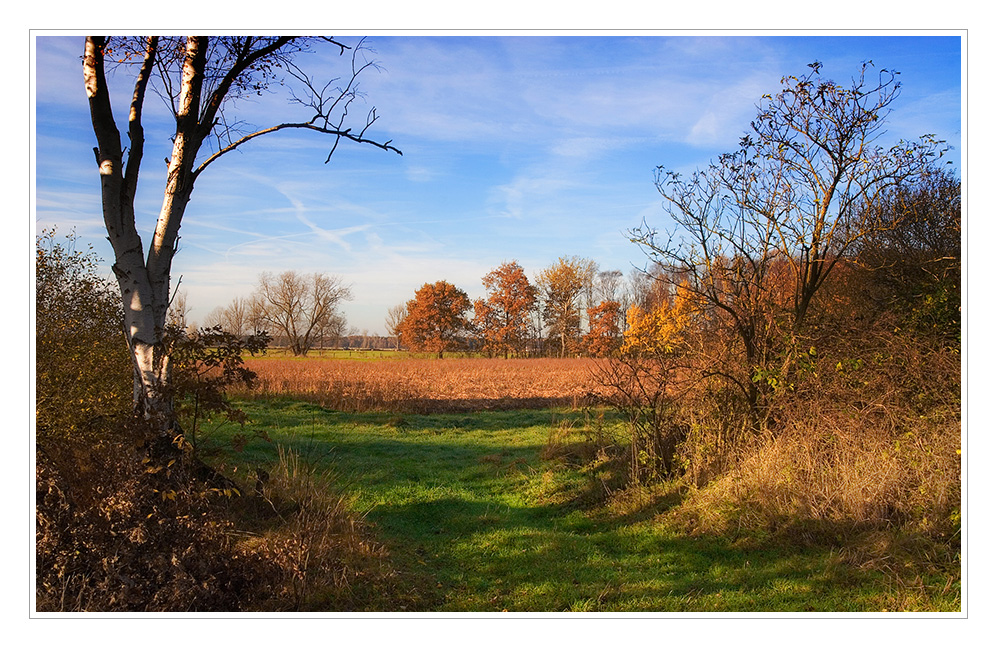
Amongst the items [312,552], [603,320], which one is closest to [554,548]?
[312,552]

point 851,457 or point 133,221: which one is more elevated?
point 133,221

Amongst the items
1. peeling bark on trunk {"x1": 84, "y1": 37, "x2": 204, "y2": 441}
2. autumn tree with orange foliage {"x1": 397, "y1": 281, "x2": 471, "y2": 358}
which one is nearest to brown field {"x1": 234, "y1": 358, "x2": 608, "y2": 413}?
peeling bark on trunk {"x1": 84, "y1": 37, "x2": 204, "y2": 441}

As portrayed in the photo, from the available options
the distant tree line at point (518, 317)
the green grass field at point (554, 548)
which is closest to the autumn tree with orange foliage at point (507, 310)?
the distant tree line at point (518, 317)

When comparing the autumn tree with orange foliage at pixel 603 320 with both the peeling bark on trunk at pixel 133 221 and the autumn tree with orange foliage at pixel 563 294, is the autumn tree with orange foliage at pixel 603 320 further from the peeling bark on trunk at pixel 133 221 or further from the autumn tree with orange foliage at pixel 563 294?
the peeling bark on trunk at pixel 133 221

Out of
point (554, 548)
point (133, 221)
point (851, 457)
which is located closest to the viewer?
point (133, 221)

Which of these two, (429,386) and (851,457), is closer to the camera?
(851,457)

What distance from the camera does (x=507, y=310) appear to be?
4103cm

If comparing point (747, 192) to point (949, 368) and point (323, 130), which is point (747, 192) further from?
point (323, 130)

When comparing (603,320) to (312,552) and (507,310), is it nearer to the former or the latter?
(507,310)

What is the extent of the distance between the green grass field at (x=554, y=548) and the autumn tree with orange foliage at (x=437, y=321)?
1269 inches

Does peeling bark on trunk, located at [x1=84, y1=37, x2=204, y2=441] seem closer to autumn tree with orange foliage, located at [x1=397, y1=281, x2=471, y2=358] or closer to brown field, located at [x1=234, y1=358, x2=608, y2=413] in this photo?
brown field, located at [x1=234, y1=358, x2=608, y2=413]

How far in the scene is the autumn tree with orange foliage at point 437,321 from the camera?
140 ft

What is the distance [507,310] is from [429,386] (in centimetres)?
2149

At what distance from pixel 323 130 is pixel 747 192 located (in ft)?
16.4
